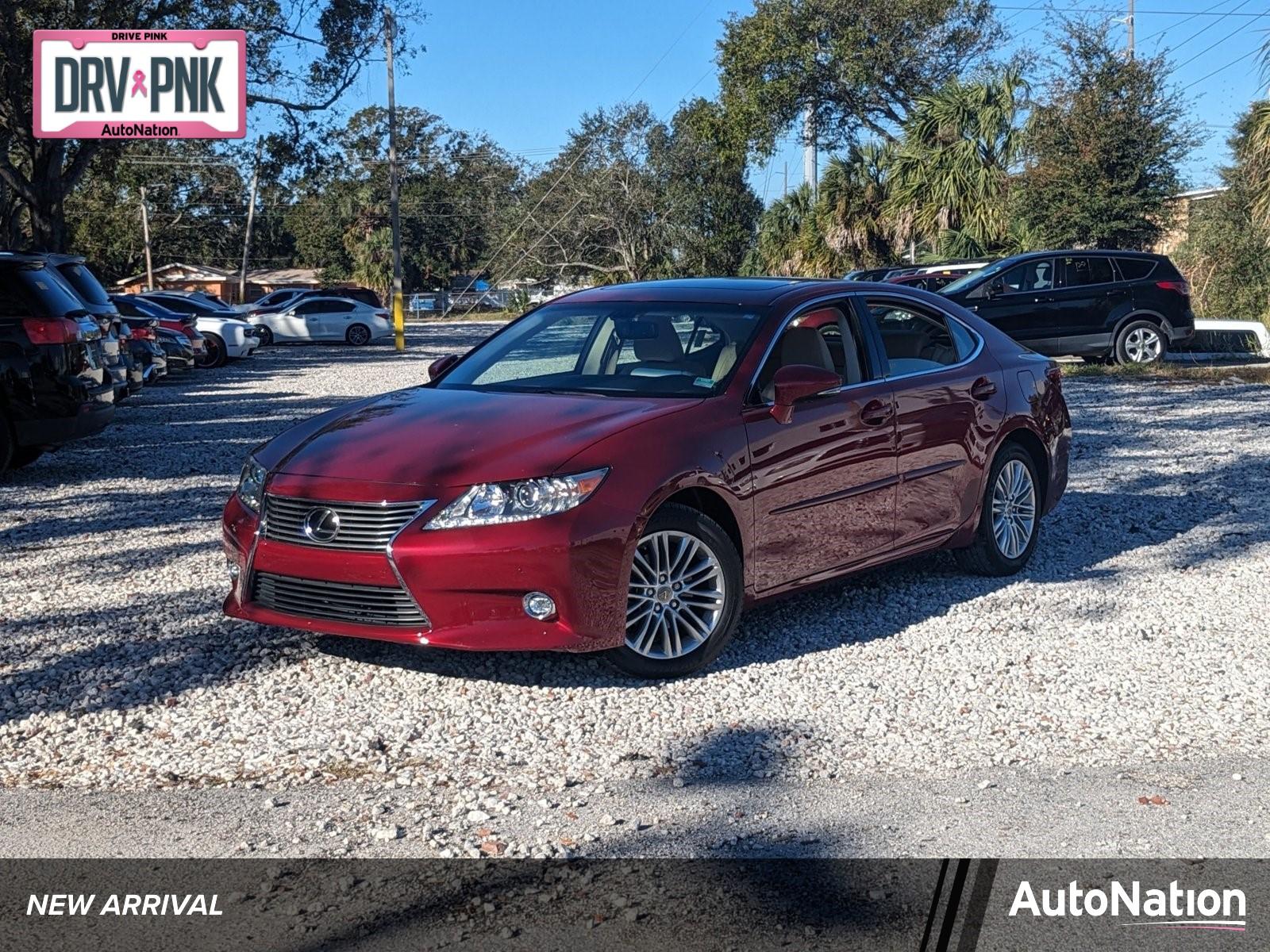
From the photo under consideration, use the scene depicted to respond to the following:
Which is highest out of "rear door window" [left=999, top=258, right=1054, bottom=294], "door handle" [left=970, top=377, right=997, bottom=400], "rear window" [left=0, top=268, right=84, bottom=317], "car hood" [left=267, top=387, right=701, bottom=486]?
"rear door window" [left=999, top=258, right=1054, bottom=294]

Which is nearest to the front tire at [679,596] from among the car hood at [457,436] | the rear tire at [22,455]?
the car hood at [457,436]

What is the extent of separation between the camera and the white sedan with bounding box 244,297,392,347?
39.7 m

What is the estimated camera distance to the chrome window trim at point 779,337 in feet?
20.9

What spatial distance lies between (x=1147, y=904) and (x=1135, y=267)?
19.1m

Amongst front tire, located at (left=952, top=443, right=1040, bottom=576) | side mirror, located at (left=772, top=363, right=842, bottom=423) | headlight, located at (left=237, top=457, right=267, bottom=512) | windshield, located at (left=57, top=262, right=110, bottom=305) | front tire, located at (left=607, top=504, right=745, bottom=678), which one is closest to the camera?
front tire, located at (left=607, top=504, right=745, bottom=678)

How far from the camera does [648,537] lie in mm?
5770

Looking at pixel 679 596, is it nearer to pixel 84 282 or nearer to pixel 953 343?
pixel 953 343

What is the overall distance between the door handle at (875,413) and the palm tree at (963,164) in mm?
29823

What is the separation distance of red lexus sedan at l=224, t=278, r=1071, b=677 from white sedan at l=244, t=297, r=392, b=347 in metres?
33.4

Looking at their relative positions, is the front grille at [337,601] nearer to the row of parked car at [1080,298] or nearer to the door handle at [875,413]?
the door handle at [875,413]

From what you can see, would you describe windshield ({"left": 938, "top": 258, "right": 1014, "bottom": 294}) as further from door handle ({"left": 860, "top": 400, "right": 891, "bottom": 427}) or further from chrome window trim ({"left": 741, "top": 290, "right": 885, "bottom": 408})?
door handle ({"left": 860, "top": 400, "right": 891, "bottom": 427})

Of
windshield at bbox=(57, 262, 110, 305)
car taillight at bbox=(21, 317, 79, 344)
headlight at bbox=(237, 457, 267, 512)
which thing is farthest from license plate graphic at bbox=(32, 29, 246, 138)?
headlight at bbox=(237, 457, 267, 512)

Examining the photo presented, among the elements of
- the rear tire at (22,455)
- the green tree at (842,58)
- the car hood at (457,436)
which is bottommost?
the rear tire at (22,455)

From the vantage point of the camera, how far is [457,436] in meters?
5.90
